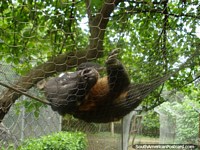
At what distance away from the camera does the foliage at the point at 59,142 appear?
8.30 ft

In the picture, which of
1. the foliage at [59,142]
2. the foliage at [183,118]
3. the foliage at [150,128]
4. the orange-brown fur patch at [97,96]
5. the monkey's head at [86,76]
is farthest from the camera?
the foliage at [150,128]

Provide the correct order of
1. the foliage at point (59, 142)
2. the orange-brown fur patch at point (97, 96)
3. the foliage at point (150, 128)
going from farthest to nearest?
the foliage at point (150, 128), the foliage at point (59, 142), the orange-brown fur patch at point (97, 96)

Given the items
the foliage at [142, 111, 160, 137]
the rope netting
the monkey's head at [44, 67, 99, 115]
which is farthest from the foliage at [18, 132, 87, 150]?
the foliage at [142, 111, 160, 137]

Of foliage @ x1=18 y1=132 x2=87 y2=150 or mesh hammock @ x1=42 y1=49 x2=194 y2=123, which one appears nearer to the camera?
mesh hammock @ x1=42 y1=49 x2=194 y2=123

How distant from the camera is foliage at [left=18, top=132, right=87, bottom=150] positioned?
8.30 feet

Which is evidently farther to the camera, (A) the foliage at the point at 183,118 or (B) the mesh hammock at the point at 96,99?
(A) the foliage at the point at 183,118

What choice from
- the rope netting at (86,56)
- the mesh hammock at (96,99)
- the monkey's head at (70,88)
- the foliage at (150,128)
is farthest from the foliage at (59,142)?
Result: the foliage at (150,128)

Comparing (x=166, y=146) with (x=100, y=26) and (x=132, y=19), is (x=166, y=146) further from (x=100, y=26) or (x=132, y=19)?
(x=100, y=26)

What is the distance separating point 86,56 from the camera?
3.63 ft

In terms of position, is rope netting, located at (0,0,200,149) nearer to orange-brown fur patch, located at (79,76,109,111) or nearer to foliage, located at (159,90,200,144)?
orange-brown fur patch, located at (79,76,109,111)

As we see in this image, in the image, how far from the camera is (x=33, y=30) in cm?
106

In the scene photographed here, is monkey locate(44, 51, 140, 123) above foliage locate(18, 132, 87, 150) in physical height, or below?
above

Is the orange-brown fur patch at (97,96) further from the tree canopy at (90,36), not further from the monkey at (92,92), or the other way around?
the tree canopy at (90,36)

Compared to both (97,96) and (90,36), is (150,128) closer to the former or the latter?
(97,96)
